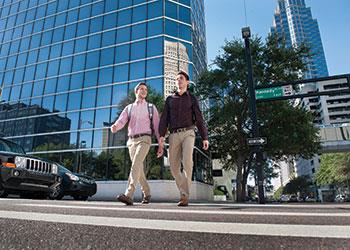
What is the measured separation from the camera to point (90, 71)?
2402 centimetres

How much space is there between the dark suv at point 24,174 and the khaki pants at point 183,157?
A: 12.5 ft

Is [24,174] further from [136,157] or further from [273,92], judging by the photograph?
[273,92]

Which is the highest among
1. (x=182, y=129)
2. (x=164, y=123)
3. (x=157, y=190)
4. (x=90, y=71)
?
(x=90, y=71)

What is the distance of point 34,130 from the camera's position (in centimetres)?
2438

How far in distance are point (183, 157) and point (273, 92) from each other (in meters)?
8.51

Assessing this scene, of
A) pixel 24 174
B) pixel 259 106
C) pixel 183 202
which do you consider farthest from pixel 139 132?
pixel 259 106

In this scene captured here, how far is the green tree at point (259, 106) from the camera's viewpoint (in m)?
18.5

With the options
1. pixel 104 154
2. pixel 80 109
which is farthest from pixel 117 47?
pixel 104 154

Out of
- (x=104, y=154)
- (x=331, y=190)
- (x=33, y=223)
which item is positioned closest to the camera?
(x=33, y=223)

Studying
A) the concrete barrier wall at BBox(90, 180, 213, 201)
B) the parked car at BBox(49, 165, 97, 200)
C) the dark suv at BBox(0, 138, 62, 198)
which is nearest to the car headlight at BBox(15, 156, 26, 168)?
the dark suv at BBox(0, 138, 62, 198)

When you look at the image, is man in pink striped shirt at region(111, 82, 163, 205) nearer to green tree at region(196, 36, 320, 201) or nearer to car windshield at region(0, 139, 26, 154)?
car windshield at region(0, 139, 26, 154)

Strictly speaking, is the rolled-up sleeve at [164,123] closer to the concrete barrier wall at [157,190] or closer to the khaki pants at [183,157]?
the khaki pants at [183,157]

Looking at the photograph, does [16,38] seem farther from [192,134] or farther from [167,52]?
[192,134]

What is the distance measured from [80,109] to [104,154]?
5.13m
